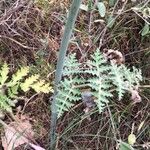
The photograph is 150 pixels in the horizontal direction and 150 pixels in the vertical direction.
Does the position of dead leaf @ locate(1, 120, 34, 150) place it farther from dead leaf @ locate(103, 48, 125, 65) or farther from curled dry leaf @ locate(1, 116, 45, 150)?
dead leaf @ locate(103, 48, 125, 65)

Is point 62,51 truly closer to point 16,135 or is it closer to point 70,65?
point 70,65

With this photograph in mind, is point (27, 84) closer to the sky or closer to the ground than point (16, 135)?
closer to the sky

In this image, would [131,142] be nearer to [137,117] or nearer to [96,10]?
[137,117]

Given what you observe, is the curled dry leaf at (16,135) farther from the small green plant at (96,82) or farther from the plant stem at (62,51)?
the small green plant at (96,82)

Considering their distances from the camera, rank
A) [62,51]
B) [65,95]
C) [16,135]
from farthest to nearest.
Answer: [16,135], [65,95], [62,51]

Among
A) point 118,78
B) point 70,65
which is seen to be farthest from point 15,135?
point 118,78

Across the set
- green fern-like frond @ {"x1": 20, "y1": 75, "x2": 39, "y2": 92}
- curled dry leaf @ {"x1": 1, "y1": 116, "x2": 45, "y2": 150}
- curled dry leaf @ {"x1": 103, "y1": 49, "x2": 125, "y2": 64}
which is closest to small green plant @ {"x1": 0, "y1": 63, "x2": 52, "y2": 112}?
green fern-like frond @ {"x1": 20, "y1": 75, "x2": 39, "y2": 92}

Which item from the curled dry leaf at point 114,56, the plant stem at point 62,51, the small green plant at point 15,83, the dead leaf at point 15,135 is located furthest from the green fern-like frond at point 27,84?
the curled dry leaf at point 114,56

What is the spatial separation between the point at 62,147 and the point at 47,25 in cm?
58

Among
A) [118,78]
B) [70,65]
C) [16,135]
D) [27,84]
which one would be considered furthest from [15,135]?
[118,78]

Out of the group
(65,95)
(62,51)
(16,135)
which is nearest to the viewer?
(62,51)

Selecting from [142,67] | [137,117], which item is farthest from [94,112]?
→ [142,67]

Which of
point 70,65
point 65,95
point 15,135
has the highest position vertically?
point 70,65

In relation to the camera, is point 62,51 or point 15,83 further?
point 15,83
